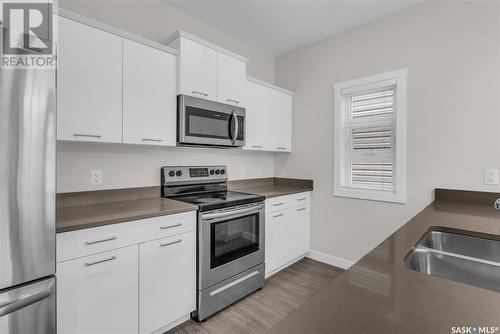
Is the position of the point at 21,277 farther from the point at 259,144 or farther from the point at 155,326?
the point at 259,144

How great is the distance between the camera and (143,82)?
1.88 meters

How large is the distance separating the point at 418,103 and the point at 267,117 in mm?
1502

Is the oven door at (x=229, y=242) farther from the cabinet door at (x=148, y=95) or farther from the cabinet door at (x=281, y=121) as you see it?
the cabinet door at (x=281, y=121)

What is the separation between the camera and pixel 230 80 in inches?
96.0

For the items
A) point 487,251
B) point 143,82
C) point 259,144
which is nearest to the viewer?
point 487,251

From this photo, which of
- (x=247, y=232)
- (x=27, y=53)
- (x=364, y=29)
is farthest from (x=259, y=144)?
(x=27, y=53)

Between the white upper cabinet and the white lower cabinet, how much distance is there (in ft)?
4.05

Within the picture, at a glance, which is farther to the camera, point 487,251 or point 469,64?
point 469,64

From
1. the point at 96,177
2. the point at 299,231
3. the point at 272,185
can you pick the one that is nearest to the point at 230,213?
the point at 96,177

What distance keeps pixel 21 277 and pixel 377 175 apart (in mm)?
2862

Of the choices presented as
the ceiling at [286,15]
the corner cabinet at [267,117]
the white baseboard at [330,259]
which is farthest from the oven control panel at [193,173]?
the ceiling at [286,15]

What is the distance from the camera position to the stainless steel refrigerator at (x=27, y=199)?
3.07ft

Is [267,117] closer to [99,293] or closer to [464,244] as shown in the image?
[464,244]

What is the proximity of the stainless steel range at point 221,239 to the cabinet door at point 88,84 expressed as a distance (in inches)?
28.7
